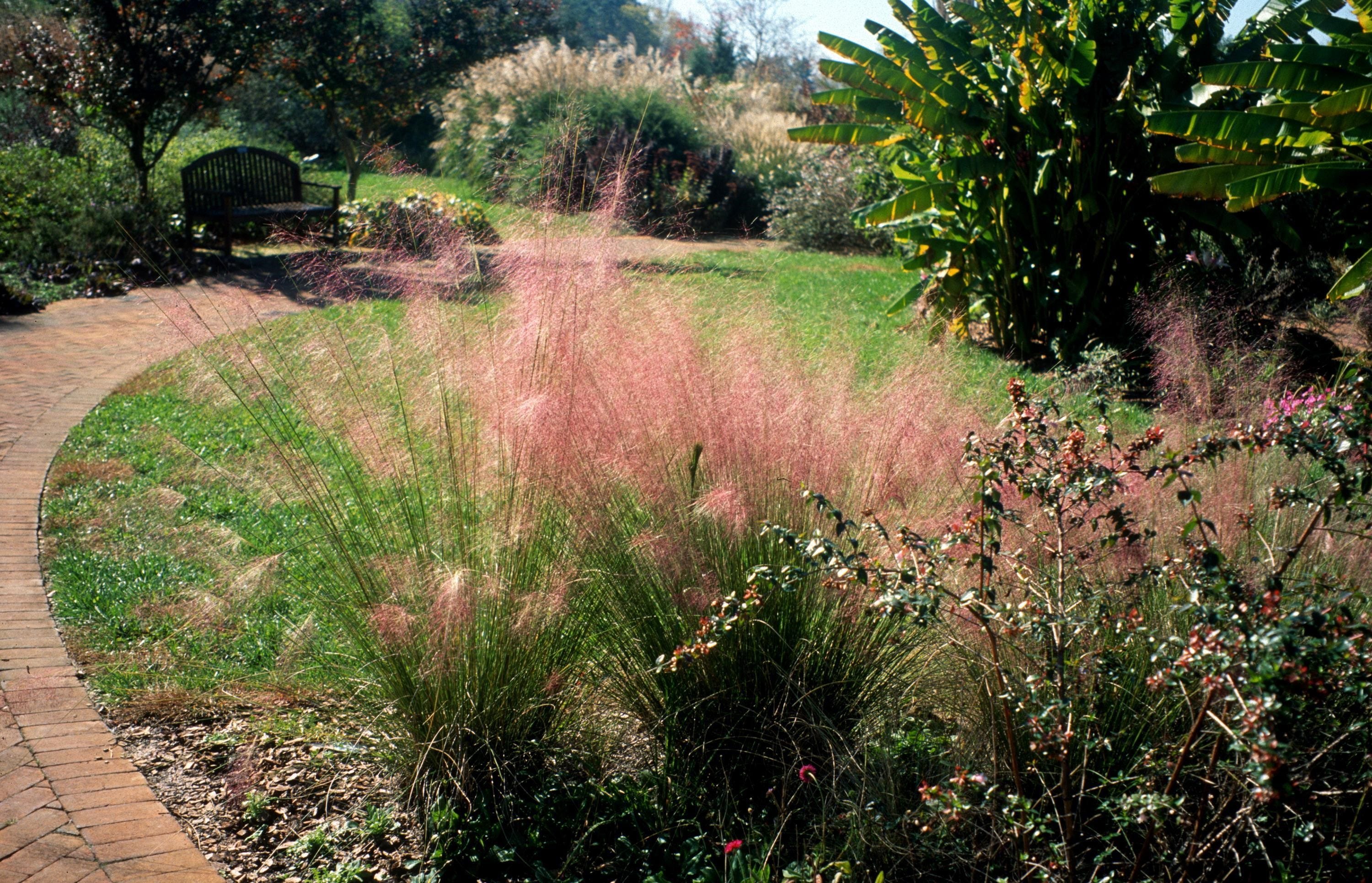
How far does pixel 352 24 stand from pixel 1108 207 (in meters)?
13.9

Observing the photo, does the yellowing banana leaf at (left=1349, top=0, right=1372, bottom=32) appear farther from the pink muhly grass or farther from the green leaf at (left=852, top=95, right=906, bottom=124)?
the pink muhly grass

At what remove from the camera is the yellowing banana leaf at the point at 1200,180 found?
22.6 feet

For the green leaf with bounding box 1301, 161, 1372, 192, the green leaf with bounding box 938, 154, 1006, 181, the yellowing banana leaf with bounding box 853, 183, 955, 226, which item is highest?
the green leaf with bounding box 1301, 161, 1372, 192

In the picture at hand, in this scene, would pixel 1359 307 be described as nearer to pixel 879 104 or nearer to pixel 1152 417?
pixel 1152 417

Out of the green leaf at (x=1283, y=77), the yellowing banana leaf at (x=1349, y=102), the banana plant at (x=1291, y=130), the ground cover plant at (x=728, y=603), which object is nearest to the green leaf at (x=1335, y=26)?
the banana plant at (x=1291, y=130)

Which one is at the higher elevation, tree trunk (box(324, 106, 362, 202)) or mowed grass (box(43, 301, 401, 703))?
tree trunk (box(324, 106, 362, 202))

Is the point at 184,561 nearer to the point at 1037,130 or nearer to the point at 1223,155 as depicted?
the point at 1223,155

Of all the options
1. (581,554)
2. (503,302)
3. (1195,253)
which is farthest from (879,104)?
(581,554)

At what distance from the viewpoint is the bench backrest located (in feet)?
46.4

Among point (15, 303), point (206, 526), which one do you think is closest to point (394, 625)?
point (206, 526)

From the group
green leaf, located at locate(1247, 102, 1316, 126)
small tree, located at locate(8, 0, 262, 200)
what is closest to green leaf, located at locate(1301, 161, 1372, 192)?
green leaf, located at locate(1247, 102, 1316, 126)

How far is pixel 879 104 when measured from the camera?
904cm

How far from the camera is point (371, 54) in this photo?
57.7 ft

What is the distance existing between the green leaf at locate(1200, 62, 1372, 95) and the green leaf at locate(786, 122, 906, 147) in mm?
3583
